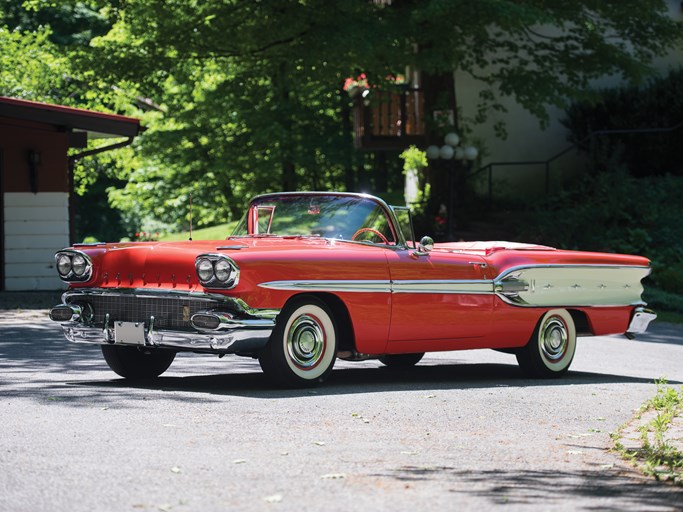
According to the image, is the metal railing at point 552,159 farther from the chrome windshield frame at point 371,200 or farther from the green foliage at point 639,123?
the chrome windshield frame at point 371,200

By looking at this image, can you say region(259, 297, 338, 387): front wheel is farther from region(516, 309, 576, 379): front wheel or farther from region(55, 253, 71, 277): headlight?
region(516, 309, 576, 379): front wheel

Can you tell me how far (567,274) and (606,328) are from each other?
2.62ft

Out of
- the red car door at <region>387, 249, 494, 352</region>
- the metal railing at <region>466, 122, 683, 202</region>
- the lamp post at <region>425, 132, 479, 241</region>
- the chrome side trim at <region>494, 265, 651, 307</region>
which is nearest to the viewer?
the red car door at <region>387, 249, 494, 352</region>

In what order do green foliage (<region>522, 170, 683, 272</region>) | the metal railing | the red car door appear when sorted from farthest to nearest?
the metal railing → green foliage (<region>522, 170, 683, 272</region>) → the red car door

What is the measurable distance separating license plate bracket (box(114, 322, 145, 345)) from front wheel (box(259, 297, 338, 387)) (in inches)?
34.3

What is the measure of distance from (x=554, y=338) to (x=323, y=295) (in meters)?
2.77

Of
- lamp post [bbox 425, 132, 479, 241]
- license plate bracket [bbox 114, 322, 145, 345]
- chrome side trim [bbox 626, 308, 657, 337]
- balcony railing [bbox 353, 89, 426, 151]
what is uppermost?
balcony railing [bbox 353, 89, 426, 151]

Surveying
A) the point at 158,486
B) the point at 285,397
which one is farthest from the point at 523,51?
the point at 158,486

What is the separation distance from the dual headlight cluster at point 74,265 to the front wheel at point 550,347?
392 centimetres

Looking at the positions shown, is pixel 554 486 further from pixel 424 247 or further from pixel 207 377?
pixel 207 377

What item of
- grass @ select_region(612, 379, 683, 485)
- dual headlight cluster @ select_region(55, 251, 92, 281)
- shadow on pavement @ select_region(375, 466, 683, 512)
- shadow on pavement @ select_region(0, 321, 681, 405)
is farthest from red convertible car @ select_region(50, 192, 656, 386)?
shadow on pavement @ select_region(375, 466, 683, 512)

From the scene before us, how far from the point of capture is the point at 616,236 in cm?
2503

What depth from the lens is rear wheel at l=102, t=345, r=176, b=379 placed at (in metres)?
9.91

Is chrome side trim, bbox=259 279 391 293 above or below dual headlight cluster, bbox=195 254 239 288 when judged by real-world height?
below
